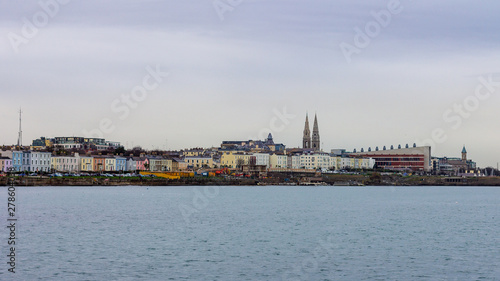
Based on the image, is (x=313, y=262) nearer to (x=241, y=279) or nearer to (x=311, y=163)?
(x=241, y=279)

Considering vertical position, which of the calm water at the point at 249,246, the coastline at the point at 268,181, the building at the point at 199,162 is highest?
the building at the point at 199,162

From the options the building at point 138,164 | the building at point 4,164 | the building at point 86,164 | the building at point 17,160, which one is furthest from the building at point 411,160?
the building at point 4,164

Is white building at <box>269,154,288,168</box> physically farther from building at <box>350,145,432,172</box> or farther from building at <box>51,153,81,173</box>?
building at <box>51,153,81,173</box>

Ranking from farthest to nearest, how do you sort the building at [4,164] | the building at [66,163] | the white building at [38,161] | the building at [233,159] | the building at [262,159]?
the building at [262,159] → the building at [233,159] → the building at [66,163] → the white building at [38,161] → the building at [4,164]

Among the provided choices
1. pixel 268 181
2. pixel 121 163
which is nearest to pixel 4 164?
pixel 121 163

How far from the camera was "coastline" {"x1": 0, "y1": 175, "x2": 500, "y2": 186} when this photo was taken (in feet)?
319

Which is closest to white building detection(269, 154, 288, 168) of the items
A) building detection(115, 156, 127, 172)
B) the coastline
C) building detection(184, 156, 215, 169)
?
building detection(184, 156, 215, 169)

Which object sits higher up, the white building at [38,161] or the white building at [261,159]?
the white building at [261,159]

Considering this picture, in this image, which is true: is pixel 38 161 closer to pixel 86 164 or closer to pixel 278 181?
pixel 86 164

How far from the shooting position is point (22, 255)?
28.2m

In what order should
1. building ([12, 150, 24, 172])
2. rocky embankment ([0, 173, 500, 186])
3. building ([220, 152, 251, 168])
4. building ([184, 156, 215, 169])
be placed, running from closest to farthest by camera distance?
rocky embankment ([0, 173, 500, 186]) → building ([12, 150, 24, 172]) → building ([184, 156, 215, 169]) → building ([220, 152, 251, 168])

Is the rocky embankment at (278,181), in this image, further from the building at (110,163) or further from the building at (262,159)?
the building at (110,163)

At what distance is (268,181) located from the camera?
13862cm

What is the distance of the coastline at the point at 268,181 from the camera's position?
3826 inches
